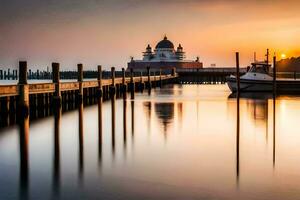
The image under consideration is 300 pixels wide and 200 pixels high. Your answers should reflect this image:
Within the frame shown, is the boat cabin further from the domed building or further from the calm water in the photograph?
the domed building

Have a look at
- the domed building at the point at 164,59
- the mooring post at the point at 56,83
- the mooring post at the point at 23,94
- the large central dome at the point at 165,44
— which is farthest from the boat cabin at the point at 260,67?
the large central dome at the point at 165,44

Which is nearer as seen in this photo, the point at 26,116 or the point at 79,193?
the point at 79,193

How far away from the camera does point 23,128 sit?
2277cm

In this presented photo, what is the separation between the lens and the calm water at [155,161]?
37.9 ft

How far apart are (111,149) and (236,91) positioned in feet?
129

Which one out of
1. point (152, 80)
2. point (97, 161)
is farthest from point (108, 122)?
point (152, 80)

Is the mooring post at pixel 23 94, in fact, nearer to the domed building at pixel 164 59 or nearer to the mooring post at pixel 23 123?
the mooring post at pixel 23 123

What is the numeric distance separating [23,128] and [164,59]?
121286 mm

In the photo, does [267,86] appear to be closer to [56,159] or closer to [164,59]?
[56,159]

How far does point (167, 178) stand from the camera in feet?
41.6

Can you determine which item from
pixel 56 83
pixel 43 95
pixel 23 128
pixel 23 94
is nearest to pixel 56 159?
pixel 23 128

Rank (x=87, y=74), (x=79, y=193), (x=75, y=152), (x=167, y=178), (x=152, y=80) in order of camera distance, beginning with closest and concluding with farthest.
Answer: (x=79, y=193) < (x=167, y=178) < (x=75, y=152) < (x=152, y=80) < (x=87, y=74)

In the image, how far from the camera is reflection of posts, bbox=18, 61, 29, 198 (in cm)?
1245

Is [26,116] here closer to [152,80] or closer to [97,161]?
[97,161]
